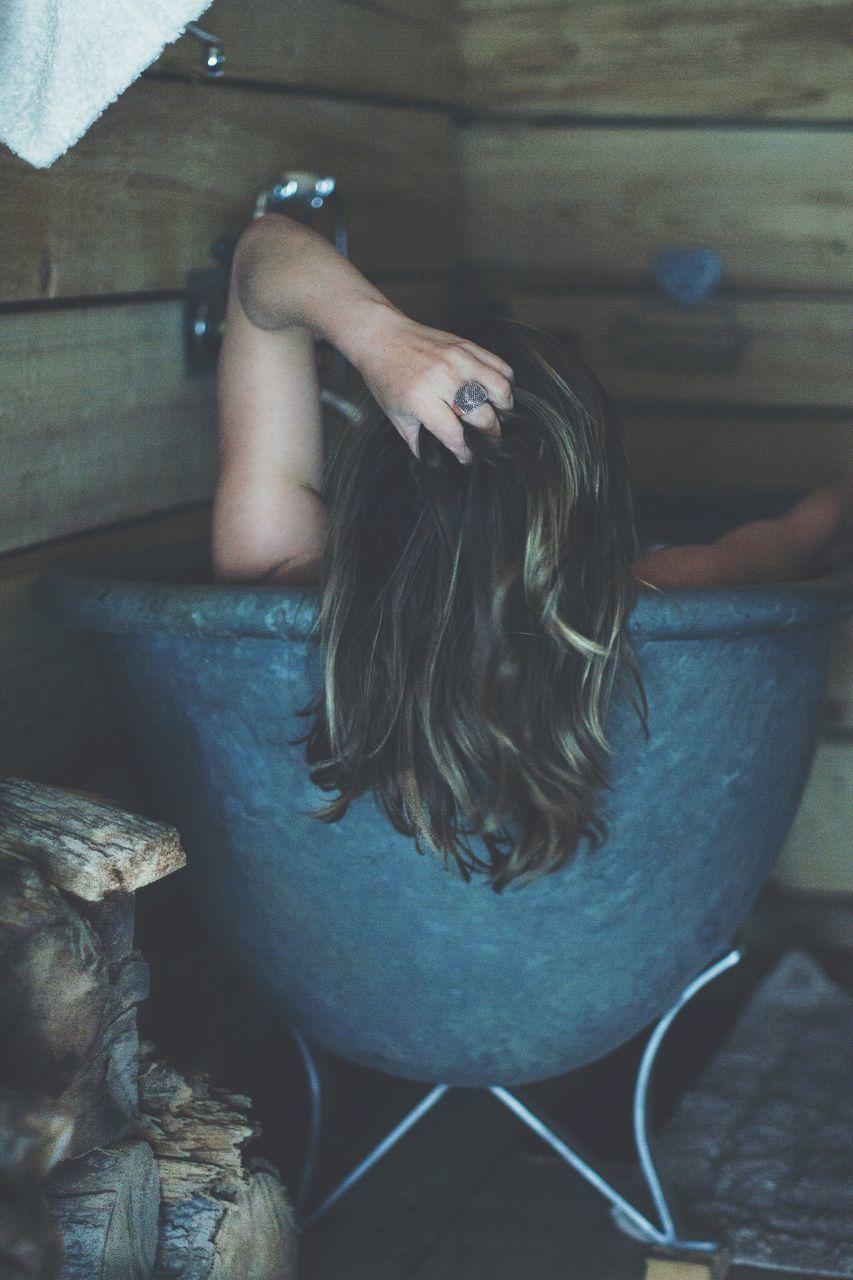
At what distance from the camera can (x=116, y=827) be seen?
103 centimetres

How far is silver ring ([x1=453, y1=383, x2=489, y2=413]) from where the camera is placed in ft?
3.36

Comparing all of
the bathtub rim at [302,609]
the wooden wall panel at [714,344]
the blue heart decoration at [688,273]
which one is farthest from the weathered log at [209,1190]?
the blue heart decoration at [688,273]

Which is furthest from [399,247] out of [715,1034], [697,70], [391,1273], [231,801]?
[391,1273]

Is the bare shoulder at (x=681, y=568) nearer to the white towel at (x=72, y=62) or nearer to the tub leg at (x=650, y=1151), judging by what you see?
the tub leg at (x=650, y=1151)

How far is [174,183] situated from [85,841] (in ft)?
2.38

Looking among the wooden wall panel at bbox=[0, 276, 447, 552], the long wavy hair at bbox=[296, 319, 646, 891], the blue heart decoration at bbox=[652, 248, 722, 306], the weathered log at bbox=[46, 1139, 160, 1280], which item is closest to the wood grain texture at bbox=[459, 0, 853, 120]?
the blue heart decoration at bbox=[652, 248, 722, 306]

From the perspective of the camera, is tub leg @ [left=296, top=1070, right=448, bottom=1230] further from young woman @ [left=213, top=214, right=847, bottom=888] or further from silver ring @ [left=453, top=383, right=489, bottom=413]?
silver ring @ [left=453, top=383, right=489, bottom=413]

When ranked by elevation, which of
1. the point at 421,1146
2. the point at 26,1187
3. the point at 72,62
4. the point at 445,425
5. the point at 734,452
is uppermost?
the point at 72,62

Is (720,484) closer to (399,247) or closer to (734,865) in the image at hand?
(399,247)

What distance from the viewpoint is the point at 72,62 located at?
3.37ft

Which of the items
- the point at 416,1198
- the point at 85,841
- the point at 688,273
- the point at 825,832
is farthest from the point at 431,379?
the point at 825,832

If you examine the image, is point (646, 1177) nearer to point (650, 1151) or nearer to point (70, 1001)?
point (650, 1151)

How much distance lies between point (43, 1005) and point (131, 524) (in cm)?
61

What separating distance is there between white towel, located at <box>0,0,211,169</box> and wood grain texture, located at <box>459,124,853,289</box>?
1138 millimetres
